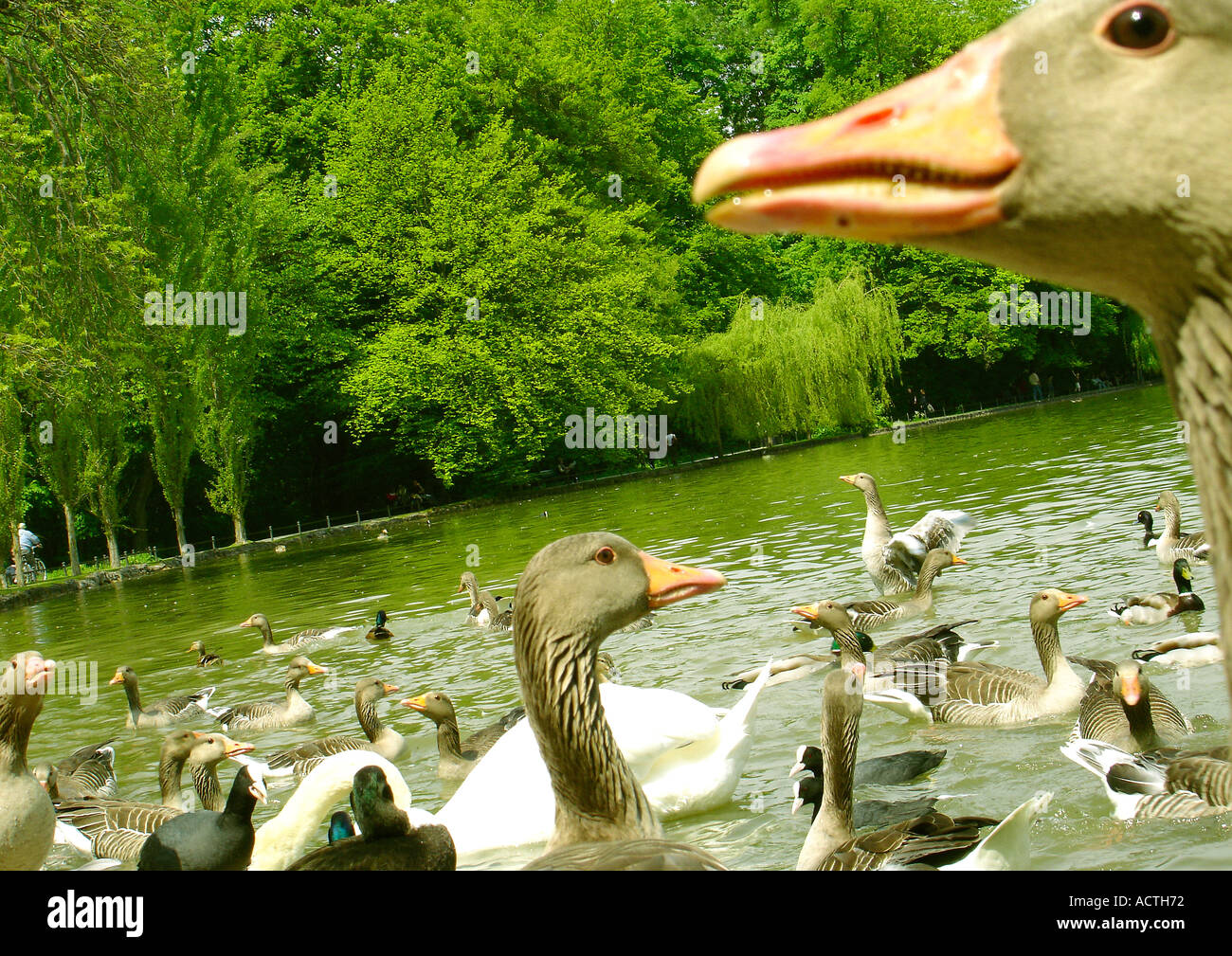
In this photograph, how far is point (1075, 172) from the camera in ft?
3.78

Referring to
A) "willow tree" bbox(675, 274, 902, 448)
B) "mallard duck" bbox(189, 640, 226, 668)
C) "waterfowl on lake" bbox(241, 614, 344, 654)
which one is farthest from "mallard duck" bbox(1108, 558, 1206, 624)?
"willow tree" bbox(675, 274, 902, 448)

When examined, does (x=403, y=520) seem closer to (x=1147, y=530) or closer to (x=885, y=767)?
(x=1147, y=530)

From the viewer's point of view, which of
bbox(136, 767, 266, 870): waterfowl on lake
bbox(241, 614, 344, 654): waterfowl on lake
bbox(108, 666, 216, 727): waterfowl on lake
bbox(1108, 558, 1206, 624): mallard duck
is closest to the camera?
bbox(136, 767, 266, 870): waterfowl on lake

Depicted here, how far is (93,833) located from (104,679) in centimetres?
707

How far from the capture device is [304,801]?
4914mm

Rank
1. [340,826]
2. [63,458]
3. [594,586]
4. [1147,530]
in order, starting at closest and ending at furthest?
[594,586] → [340,826] → [1147,530] → [63,458]

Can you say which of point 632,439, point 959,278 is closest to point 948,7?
point 959,278

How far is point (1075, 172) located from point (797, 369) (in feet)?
125

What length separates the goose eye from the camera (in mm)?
1117

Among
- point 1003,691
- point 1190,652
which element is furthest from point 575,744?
point 1190,652

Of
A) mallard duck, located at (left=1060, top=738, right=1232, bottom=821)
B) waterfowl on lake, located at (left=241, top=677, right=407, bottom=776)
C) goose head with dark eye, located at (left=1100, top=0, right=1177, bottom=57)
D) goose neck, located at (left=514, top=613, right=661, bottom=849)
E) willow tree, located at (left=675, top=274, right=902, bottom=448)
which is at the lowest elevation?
waterfowl on lake, located at (left=241, top=677, right=407, bottom=776)

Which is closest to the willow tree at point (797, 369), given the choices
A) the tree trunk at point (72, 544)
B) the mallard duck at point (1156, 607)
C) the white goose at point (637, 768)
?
the tree trunk at point (72, 544)

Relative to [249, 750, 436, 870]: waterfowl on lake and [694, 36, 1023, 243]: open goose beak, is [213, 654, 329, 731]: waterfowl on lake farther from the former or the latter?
[694, 36, 1023, 243]: open goose beak

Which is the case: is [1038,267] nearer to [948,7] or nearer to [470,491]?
[470,491]
